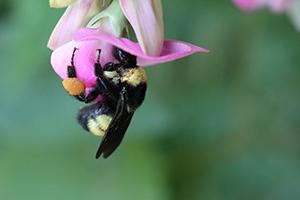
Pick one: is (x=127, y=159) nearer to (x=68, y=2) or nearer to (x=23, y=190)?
(x=23, y=190)

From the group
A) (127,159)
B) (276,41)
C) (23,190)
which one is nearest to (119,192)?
Result: (127,159)

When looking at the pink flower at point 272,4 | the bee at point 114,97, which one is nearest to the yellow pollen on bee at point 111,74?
the bee at point 114,97

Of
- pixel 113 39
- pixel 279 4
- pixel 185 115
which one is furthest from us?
pixel 185 115

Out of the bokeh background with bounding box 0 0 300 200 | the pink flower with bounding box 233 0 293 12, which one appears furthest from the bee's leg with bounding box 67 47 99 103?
the bokeh background with bounding box 0 0 300 200

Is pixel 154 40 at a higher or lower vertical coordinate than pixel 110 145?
higher

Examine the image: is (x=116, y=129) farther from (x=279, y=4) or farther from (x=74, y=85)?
(x=279, y=4)

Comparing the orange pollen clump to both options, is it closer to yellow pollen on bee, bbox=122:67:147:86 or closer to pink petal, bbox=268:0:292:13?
yellow pollen on bee, bbox=122:67:147:86

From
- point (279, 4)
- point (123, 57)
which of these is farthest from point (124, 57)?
point (279, 4)
